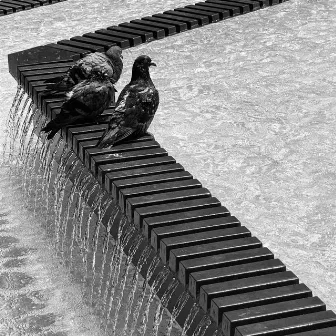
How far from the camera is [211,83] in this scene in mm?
11961

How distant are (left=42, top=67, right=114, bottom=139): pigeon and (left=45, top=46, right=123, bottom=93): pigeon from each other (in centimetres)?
32

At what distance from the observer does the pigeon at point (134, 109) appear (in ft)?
27.1

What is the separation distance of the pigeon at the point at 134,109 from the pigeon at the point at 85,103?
0.29m

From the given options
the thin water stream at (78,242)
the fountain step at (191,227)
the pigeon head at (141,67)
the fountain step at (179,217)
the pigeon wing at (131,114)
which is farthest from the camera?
the pigeon head at (141,67)

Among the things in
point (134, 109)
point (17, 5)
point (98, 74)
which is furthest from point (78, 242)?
point (17, 5)

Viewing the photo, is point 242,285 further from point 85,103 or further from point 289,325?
point 85,103

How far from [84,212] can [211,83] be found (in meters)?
3.67

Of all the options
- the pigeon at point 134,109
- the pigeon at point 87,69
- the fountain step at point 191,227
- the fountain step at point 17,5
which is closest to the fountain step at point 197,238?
the fountain step at point 191,227

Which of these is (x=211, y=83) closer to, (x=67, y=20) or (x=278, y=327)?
(x=67, y=20)

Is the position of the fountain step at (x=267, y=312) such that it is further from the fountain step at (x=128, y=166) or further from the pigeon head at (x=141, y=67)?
the pigeon head at (x=141, y=67)

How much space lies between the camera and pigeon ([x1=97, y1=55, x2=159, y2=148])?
8.26 meters

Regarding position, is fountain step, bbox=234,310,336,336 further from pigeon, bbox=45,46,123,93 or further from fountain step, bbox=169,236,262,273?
pigeon, bbox=45,46,123,93

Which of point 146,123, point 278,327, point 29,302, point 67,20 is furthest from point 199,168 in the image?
point 67,20

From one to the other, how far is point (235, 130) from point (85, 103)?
2511 mm
